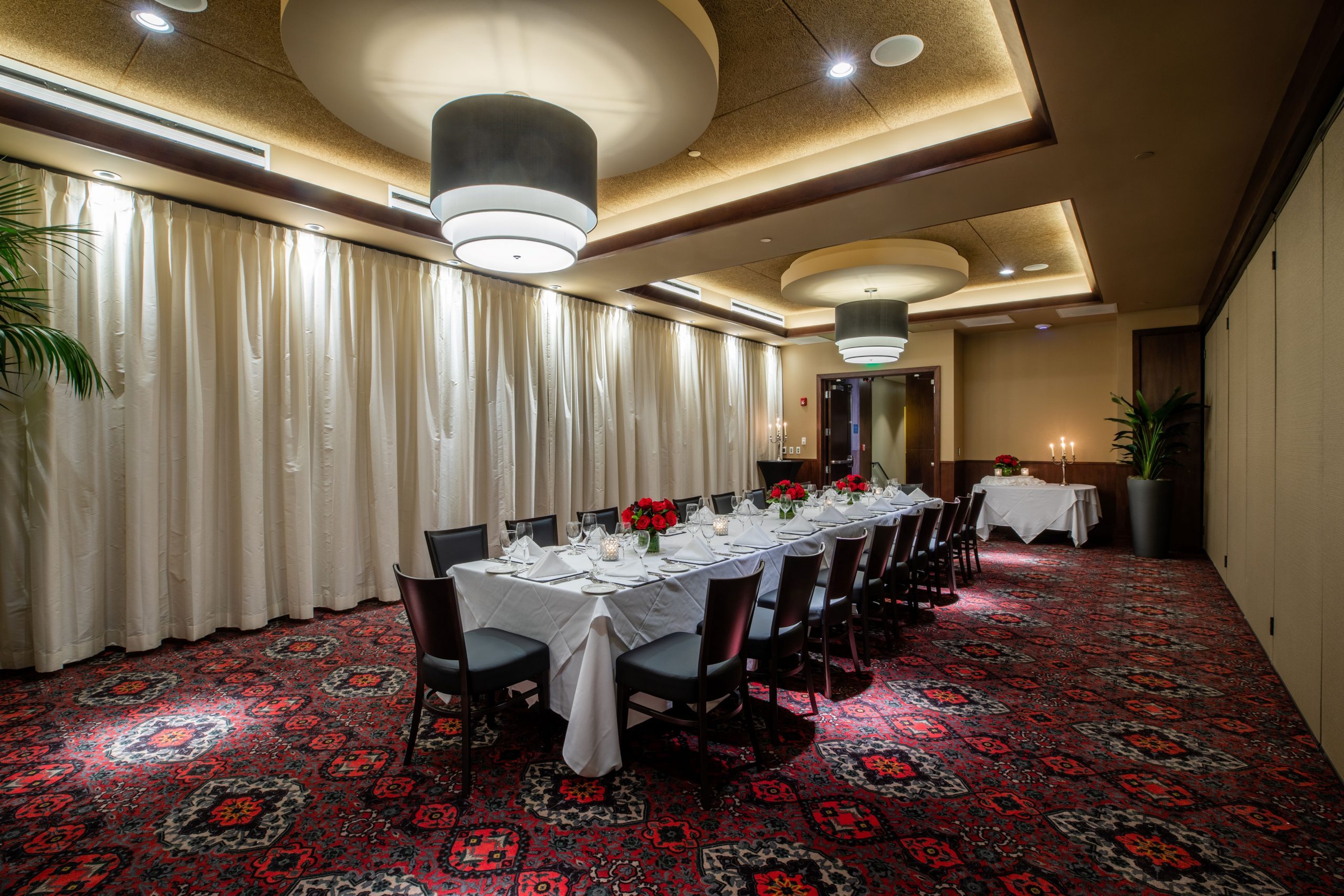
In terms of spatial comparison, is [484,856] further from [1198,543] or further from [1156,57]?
[1198,543]

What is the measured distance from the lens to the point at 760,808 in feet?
7.89

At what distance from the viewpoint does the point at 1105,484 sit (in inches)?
344

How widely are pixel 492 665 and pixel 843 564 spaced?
6.21 feet

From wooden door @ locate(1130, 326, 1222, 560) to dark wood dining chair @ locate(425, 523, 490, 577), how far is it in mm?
8021

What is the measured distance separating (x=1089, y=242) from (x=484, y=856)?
595 cm

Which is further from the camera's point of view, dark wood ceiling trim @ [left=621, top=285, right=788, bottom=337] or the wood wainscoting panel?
the wood wainscoting panel

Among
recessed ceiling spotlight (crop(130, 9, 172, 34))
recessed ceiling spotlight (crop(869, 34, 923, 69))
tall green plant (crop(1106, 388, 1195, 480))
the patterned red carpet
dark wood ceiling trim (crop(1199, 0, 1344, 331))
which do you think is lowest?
the patterned red carpet

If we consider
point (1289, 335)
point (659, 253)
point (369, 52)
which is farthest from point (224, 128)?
point (1289, 335)

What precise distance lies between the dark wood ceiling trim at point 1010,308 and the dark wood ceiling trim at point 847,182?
3861 mm

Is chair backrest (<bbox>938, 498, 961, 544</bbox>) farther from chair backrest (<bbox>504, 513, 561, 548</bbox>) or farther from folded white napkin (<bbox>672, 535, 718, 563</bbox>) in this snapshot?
chair backrest (<bbox>504, 513, 561, 548</bbox>)

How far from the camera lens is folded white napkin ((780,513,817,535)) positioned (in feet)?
15.1

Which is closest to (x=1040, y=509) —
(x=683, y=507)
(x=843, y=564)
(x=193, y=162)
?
(x=683, y=507)

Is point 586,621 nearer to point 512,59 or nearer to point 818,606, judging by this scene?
point 818,606

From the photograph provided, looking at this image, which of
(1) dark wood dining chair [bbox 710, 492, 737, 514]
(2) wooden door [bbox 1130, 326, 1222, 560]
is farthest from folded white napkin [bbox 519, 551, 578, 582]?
(2) wooden door [bbox 1130, 326, 1222, 560]
